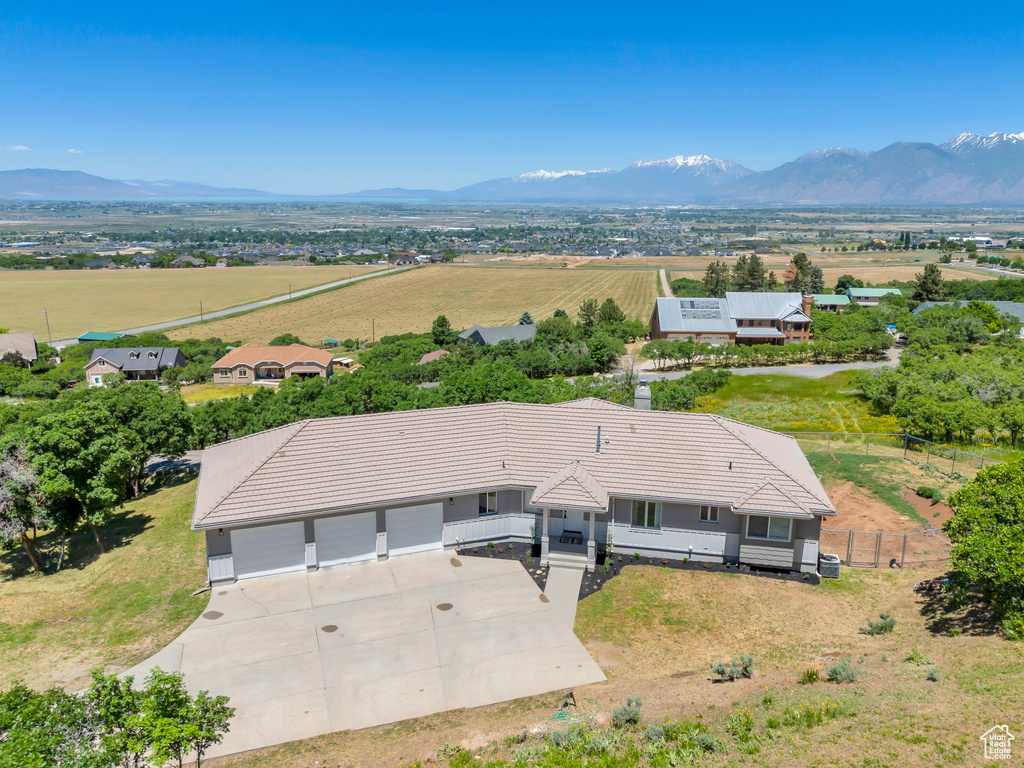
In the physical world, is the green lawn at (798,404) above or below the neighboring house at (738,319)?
below

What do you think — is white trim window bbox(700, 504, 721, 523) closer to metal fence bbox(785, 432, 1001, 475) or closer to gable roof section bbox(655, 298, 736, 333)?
metal fence bbox(785, 432, 1001, 475)

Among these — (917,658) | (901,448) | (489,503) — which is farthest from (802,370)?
(917,658)

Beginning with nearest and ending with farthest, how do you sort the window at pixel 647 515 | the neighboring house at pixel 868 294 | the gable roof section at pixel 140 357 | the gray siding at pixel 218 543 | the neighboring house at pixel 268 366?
the gray siding at pixel 218 543 → the window at pixel 647 515 → the neighboring house at pixel 268 366 → the gable roof section at pixel 140 357 → the neighboring house at pixel 868 294

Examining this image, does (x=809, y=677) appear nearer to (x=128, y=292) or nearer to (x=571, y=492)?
(x=571, y=492)

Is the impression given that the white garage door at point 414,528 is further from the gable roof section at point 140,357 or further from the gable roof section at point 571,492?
the gable roof section at point 140,357

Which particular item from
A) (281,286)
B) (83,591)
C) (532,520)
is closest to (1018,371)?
(532,520)

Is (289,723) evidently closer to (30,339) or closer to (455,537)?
(455,537)

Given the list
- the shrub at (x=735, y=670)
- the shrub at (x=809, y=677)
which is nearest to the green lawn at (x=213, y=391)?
the shrub at (x=735, y=670)
